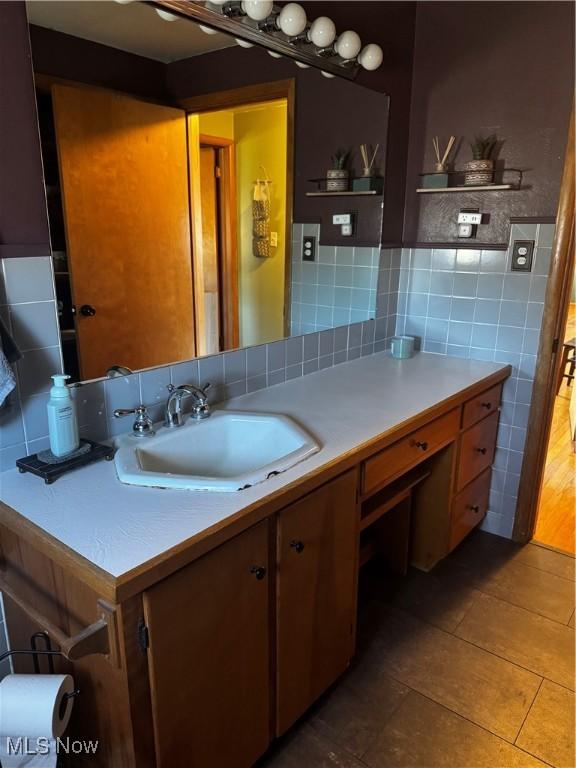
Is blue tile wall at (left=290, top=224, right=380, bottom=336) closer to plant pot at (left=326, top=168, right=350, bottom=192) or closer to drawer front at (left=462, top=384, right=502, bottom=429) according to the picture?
plant pot at (left=326, top=168, right=350, bottom=192)

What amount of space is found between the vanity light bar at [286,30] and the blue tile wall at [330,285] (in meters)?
0.57

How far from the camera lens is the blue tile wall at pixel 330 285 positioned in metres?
2.11

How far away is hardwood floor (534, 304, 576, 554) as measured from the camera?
8.37ft

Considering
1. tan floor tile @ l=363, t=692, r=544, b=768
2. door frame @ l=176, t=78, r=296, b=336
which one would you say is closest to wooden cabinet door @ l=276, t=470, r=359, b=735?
tan floor tile @ l=363, t=692, r=544, b=768

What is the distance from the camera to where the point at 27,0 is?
45.5 inches

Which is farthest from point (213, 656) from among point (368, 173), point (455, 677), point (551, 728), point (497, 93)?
point (497, 93)

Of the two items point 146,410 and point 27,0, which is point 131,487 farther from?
point 27,0

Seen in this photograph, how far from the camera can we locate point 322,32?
1755 mm

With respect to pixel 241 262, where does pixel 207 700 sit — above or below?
below

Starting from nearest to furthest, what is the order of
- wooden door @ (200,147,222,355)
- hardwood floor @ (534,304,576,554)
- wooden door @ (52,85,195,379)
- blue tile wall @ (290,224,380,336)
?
wooden door @ (52,85,195,379), wooden door @ (200,147,222,355), blue tile wall @ (290,224,380,336), hardwood floor @ (534,304,576,554)

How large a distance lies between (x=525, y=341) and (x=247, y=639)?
1710 mm

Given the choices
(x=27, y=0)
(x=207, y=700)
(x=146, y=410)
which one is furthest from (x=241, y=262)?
(x=207, y=700)

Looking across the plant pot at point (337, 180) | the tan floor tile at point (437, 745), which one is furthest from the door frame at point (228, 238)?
the tan floor tile at point (437, 745)

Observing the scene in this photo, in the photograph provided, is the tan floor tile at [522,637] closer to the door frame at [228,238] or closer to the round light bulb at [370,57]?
the door frame at [228,238]
